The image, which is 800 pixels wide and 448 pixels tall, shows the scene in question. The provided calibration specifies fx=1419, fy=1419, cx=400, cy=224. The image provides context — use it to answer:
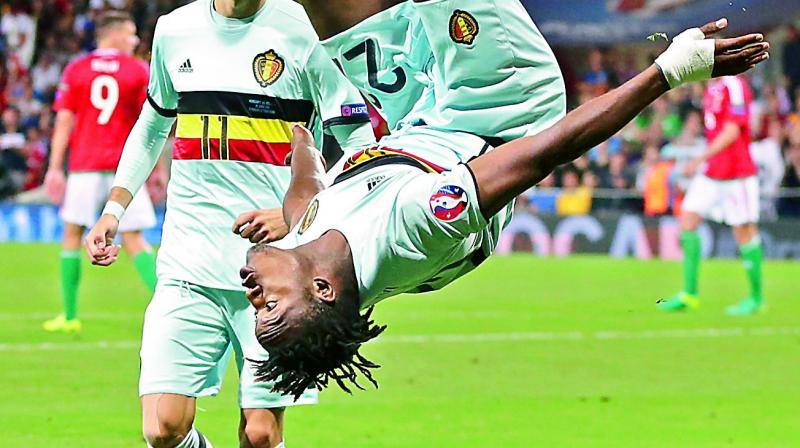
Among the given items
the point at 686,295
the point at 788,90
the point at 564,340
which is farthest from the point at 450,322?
the point at 788,90

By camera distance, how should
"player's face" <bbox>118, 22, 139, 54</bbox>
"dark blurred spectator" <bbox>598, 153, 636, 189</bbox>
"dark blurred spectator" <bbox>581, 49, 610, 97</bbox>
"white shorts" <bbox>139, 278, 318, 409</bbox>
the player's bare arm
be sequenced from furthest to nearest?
1. "dark blurred spectator" <bbox>581, 49, 610, 97</bbox>
2. "dark blurred spectator" <bbox>598, 153, 636, 189</bbox>
3. "player's face" <bbox>118, 22, 139, 54</bbox>
4. "white shorts" <bbox>139, 278, 318, 409</bbox>
5. the player's bare arm

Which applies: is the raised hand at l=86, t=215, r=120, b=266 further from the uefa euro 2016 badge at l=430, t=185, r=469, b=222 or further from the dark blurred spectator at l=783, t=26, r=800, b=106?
the dark blurred spectator at l=783, t=26, r=800, b=106

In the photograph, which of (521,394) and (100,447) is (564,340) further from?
(100,447)

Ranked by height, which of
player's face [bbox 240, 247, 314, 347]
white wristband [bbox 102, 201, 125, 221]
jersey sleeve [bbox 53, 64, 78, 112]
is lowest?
jersey sleeve [bbox 53, 64, 78, 112]

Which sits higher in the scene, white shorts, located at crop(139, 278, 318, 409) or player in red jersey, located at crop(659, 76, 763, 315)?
white shorts, located at crop(139, 278, 318, 409)

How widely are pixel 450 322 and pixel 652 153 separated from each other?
8.84 metres

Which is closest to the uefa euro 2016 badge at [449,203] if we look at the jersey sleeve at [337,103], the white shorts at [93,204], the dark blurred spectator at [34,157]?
the jersey sleeve at [337,103]

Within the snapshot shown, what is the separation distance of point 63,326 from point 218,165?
20.9ft

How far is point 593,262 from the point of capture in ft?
65.1

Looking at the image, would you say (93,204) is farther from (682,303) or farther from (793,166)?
(793,166)

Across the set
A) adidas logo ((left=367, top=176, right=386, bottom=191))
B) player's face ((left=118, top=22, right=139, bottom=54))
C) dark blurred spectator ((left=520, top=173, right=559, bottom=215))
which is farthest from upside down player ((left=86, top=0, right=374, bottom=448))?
dark blurred spectator ((left=520, top=173, right=559, bottom=215))

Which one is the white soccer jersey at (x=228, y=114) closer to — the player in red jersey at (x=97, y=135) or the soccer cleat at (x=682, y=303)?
the player in red jersey at (x=97, y=135)

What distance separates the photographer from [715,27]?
410 cm

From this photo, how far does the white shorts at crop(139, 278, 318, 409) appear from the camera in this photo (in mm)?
5656
